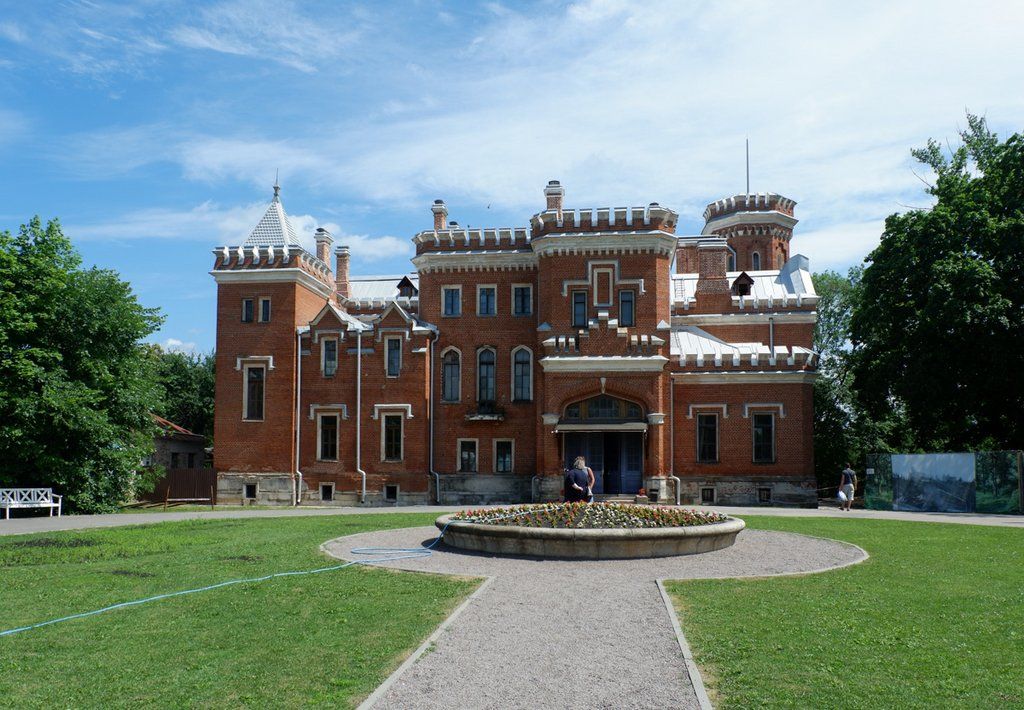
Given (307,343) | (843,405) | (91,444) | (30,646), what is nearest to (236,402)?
(307,343)

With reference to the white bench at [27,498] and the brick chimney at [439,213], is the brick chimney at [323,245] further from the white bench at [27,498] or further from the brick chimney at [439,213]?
the white bench at [27,498]

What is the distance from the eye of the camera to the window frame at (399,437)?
35562mm

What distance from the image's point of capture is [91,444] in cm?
2992

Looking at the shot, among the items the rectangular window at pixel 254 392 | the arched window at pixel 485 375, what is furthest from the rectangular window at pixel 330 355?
the arched window at pixel 485 375

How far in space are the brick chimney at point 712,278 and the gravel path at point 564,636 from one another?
24.1 metres

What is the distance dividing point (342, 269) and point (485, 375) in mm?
13100

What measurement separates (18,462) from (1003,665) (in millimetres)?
29717

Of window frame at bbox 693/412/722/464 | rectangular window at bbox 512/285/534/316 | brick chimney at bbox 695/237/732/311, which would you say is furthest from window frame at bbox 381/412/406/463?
brick chimney at bbox 695/237/732/311

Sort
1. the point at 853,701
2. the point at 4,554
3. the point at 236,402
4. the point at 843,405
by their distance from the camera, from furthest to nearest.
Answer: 1. the point at 843,405
2. the point at 236,402
3. the point at 4,554
4. the point at 853,701

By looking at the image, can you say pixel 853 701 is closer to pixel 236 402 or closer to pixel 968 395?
pixel 968 395

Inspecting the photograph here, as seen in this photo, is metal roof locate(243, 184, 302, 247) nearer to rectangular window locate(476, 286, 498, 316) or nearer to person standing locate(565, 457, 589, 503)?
rectangular window locate(476, 286, 498, 316)

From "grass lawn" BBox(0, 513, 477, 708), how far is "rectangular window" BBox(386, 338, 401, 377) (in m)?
→ 19.7

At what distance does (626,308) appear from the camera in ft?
112

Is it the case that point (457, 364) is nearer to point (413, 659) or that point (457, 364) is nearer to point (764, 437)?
point (764, 437)
